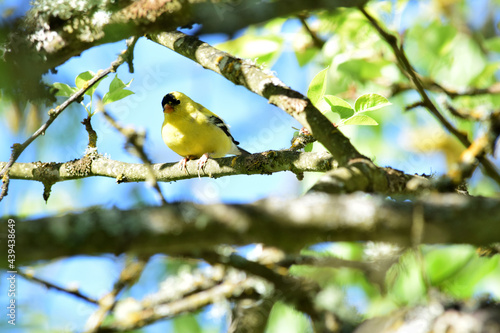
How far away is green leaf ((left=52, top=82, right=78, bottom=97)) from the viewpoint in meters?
3.12

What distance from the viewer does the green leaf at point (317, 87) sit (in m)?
2.85

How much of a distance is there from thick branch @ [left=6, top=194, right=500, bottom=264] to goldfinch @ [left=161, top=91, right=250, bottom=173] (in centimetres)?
384

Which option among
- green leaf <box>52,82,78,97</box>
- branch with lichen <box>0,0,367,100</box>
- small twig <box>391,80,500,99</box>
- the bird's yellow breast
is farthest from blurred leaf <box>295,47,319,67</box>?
branch with lichen <box>0,0,367,100</box>

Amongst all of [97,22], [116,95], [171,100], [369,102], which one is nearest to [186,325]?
[116,95]

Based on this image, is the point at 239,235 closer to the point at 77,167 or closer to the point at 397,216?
the point at 397,216

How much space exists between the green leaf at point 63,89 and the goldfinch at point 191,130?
2.13 m

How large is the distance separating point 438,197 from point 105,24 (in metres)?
1.52

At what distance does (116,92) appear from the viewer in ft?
10.4

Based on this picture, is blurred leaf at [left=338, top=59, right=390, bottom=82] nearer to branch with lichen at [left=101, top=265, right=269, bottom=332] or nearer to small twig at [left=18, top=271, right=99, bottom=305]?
branch with lichen at [left=101, top=265, right=269, bottom=332]

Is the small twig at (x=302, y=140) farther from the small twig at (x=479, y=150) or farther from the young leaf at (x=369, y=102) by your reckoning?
the small twig at (x=479, y=150)

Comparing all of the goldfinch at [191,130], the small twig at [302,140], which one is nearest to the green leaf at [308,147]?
the small twig at [302,140]

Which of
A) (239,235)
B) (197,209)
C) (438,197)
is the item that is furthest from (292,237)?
(438,197)

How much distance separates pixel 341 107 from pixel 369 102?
7.3 inches

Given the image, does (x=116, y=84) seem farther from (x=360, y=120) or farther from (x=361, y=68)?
(x=361, y=68)
